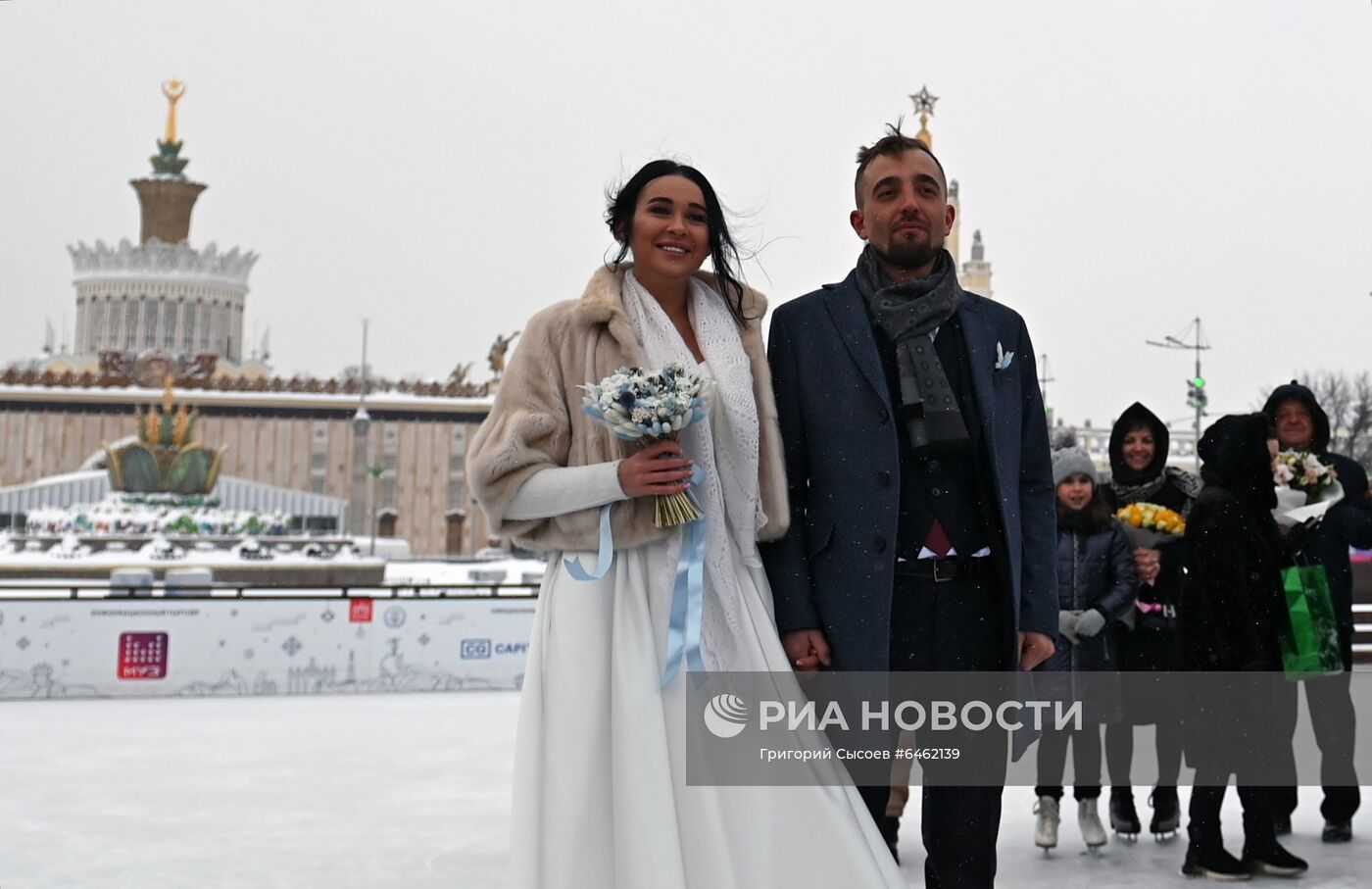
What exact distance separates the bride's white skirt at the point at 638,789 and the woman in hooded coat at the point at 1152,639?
255cm

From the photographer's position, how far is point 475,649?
11.0 metres

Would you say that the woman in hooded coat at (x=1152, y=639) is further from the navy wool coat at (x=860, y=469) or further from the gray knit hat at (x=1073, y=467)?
the navy wool coat at (x=860, y=469)

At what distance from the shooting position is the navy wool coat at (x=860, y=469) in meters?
2.63

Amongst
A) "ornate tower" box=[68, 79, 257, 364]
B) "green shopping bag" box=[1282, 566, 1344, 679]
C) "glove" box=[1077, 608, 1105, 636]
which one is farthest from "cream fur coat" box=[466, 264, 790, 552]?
"ornate tower" box=[68, 79, 257, 364]

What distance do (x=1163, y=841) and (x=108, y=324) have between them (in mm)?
59090

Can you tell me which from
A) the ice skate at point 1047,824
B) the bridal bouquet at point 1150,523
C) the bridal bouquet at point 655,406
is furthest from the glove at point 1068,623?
the bridal bouquet at point 655,406

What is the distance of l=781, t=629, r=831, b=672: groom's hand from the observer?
269 cm

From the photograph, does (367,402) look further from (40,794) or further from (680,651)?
(680,651)

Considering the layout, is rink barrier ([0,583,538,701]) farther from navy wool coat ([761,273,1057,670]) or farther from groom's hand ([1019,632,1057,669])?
Answer: groom's hand ([1019,632,1057,669])

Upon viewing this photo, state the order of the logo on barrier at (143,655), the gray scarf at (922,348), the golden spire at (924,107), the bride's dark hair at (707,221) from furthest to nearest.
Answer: the golden spire at (924,107), the logo on barrier at (143,655), the bride's dark hair at (707,221), the gray scarf at (922,348)

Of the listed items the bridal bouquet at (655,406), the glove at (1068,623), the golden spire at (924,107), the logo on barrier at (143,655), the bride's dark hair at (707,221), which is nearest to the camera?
the bridal bouquet at (655,406)

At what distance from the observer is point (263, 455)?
45.7 meters

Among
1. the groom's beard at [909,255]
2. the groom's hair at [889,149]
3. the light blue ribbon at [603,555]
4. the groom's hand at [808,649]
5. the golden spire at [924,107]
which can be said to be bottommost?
the groom's hand at [808,649]

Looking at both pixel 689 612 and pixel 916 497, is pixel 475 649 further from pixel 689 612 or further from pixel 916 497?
pixel 916 497
